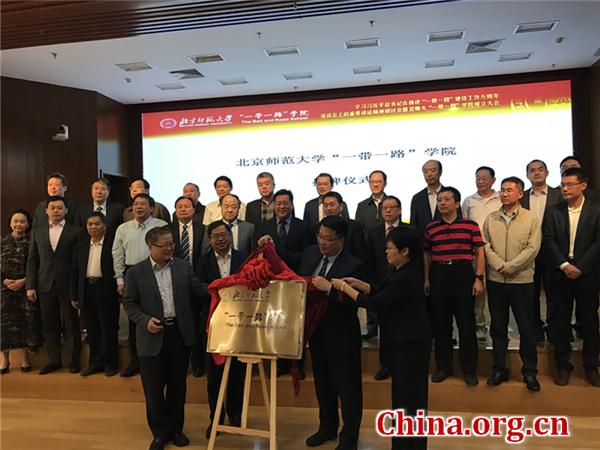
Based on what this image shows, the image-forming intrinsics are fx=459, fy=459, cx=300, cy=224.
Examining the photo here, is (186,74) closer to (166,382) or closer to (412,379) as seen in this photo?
(166,382)

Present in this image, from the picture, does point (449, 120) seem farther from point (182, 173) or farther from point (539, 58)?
point (182, 173)

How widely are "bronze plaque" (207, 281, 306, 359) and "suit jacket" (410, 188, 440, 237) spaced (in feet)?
5.16

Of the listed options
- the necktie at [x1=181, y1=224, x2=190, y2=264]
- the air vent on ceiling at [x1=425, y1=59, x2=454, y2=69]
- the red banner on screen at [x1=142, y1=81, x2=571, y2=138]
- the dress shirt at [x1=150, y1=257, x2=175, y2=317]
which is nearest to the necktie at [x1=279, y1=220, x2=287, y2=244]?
the necktie at [x1=181, y1=224, x2=190, y2=264]

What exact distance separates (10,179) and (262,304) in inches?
224

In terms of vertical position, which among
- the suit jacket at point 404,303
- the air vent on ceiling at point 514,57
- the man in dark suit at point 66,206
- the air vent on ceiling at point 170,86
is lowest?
the suit jacket at point 404,303

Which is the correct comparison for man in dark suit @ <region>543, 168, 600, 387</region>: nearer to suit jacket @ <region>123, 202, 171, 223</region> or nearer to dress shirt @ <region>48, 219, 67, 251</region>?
suit jacket @ <region>123, 202, 171, 223</region>

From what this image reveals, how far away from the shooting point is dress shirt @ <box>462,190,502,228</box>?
378 centimetres

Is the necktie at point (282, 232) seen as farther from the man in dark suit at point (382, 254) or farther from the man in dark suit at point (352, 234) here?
the man in dark suit at point (382, 254)

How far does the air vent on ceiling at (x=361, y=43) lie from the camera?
216 inches

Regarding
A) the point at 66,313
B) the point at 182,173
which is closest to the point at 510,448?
the point at 66,313

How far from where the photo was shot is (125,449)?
288 cm

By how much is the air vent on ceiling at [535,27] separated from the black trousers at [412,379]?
14.4 feet

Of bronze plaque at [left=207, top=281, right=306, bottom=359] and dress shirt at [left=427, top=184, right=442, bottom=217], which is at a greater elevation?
dress shirt at [left=427, top=184, right=442, bottom=217]

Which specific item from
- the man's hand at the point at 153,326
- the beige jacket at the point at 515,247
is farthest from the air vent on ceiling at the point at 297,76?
the man's hand at the point at 153,326
